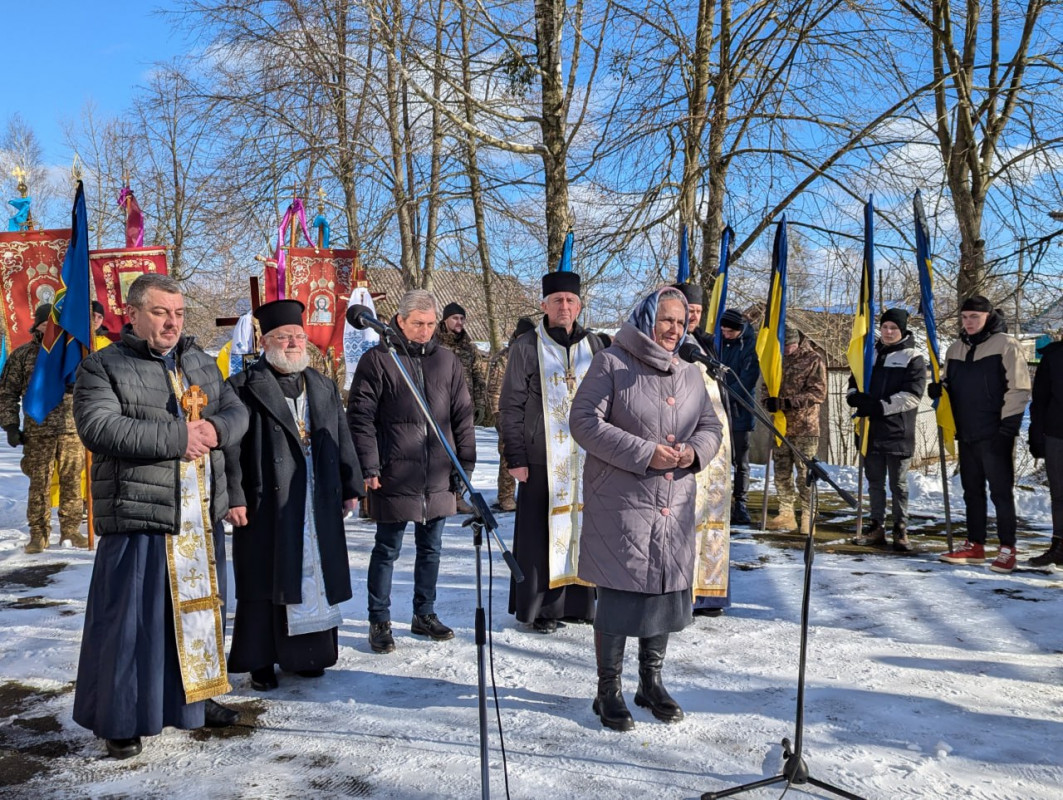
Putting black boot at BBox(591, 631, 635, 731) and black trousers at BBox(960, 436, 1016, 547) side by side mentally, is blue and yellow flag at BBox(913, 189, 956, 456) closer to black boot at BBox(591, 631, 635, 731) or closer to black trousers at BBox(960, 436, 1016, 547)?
black trousers at BBox(960, 436, 1016, 547)

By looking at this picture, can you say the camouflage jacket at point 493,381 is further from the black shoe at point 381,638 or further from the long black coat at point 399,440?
the black shoe at point 381,638

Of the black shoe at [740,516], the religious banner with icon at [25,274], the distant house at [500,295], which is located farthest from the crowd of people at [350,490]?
the distant house at [500,295]

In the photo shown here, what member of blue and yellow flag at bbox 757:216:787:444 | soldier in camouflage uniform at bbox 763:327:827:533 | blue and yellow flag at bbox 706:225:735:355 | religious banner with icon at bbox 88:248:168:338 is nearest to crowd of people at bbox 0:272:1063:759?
blue and yellow flag at bbox 757:216:787:444

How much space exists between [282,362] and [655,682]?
2329mm

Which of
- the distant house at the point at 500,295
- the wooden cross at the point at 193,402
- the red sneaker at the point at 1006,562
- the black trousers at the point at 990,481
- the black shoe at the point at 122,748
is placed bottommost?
the black shoe at the point at 122,748

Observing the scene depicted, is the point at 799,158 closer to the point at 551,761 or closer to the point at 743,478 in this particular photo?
the point at 743,478

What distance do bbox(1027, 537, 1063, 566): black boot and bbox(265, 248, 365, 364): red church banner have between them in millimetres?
7902

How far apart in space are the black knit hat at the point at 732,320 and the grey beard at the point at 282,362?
4.68 metres

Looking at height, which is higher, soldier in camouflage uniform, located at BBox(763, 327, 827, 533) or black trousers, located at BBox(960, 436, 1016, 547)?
soldier in camouflage uniform, located at BBox(763, 327, 827, 533)

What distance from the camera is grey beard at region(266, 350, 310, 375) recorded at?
418 centimetres

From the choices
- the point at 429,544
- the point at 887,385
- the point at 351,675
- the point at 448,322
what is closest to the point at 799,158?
the point at 887,385

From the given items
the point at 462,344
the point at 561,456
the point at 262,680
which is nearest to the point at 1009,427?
the point at 561,456

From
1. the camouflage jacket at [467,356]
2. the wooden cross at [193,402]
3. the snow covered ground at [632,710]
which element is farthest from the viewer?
the camouflage jacket at [467,356]

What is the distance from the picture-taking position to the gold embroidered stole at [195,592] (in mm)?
3543
